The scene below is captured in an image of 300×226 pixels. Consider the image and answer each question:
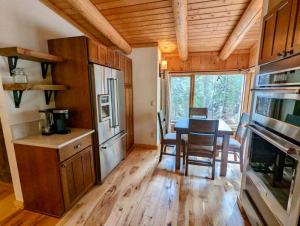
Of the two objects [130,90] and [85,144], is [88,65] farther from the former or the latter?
[130,90]

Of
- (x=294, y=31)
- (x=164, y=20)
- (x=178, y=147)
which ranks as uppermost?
(x=164, y=20)

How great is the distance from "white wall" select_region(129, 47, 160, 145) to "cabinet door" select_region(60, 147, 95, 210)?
1761 millimetres

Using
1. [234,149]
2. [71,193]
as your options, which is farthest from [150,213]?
[234,149]

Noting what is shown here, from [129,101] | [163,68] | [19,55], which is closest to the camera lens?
[19,55]

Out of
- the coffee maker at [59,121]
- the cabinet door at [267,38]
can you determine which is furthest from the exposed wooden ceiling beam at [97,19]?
the cabinet door at [267,38]

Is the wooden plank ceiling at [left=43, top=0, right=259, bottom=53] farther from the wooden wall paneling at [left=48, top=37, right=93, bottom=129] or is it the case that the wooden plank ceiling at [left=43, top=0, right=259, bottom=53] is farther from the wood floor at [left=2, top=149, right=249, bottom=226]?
the wood floor at [left=2, top=149, right=249, bottom=226]

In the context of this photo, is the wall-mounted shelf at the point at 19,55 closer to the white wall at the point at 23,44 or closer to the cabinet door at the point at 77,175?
the white wall at the point at 23,44

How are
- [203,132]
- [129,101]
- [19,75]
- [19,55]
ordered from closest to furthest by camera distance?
1. [19,55]
2. [19,75]
3. [203,132]
4. [129,101]

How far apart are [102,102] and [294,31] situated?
2165 mm

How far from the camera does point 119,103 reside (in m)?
2.91

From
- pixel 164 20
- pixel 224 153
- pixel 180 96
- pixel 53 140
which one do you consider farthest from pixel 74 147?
pixel 180 96

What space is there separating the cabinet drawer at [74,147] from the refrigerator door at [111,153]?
29cm

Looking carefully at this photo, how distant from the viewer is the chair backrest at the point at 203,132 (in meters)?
2.37

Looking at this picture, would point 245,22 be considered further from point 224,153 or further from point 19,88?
point 19,88
